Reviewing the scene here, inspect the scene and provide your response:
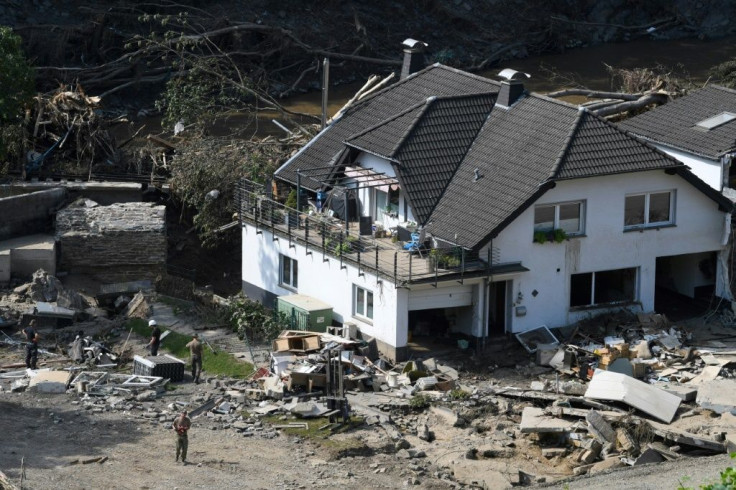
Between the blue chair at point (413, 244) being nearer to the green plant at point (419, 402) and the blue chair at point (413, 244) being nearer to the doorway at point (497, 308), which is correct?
the doorway at point (497, 308)

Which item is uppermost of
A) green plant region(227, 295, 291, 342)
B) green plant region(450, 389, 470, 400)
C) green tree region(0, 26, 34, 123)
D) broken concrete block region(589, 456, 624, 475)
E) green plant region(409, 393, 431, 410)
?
green tree region(0, 26, 34, 123)

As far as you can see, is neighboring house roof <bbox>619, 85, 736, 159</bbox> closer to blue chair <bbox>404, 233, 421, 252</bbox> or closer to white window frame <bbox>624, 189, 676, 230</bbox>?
white window frame <bbox>624, 189, 676, 230</bbox>

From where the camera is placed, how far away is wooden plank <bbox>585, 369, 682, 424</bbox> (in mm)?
37531

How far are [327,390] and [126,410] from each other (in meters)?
4.48

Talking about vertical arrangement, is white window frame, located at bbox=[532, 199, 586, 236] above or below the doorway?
above

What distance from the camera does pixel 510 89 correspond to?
146 ft

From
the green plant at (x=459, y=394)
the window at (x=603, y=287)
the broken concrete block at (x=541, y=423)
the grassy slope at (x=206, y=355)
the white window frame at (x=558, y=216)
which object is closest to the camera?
the broken concrete block at (x=541, y=423)

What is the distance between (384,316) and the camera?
41.6 m

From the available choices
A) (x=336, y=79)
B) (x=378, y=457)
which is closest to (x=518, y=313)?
(x=378, y=457)

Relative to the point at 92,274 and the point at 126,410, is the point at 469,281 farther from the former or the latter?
the point at 92,274

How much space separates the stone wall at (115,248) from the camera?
1869 inches

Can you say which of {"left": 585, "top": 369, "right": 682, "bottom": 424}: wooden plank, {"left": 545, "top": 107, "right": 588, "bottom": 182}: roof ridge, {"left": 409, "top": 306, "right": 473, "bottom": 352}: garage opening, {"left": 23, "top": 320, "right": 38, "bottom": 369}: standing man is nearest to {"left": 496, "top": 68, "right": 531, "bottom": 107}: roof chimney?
{"left": 545, "top": 107, "right": 588, "bottom": 182}: roof ridge

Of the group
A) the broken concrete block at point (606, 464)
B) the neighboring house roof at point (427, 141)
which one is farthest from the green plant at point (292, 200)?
the broken concrete block at point (606, 464)

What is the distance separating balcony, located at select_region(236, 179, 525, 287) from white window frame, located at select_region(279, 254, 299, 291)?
54cm
